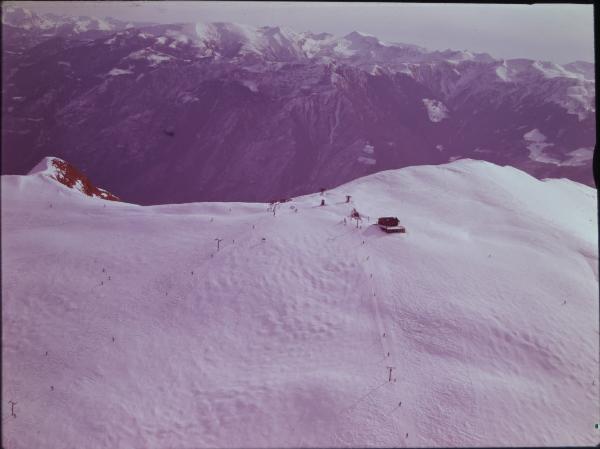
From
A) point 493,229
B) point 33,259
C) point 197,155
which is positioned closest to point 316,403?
point 33,259

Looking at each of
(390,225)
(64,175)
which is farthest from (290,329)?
(64,175)

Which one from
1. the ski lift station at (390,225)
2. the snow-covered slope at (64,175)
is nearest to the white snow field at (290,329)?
the ski lift station at (390,225)

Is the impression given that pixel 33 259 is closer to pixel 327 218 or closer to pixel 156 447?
pixel 156 447

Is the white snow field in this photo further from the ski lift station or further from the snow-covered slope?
the snow-covered slope

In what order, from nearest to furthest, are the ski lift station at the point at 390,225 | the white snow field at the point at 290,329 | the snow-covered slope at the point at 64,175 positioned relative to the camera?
the white snow field at the point at 290,329, the ski lift station at the point at 390,225, the snow-covered slope at the point at 64,175

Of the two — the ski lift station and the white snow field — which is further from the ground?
the ski lift station

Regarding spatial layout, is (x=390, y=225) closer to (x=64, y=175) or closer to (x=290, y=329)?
(x=290, y=329)

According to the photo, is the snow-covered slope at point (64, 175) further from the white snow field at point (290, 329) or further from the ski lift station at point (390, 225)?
the ski lift station at point (390, 225)

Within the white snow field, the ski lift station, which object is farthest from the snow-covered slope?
the ski lift station
